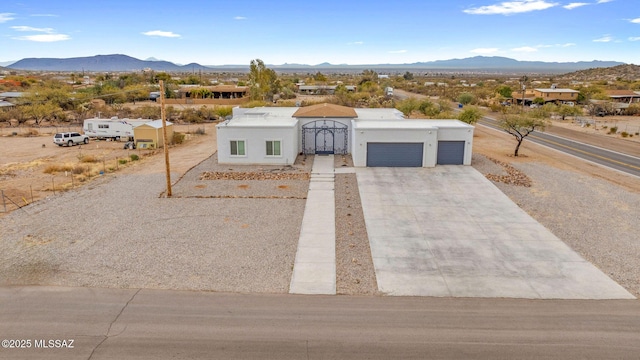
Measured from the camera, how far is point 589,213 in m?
20.6

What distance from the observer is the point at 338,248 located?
16672mm

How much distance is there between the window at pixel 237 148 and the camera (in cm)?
3062

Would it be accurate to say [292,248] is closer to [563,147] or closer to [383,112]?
[383,112]

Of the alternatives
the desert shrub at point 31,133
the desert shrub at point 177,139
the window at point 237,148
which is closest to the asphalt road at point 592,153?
the window at point 237,148

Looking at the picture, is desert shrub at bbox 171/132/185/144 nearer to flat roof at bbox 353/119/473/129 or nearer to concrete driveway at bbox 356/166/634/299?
flat roof at bbox 353/119/473/129

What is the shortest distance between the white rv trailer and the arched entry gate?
1895cm

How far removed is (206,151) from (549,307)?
29.7 meters

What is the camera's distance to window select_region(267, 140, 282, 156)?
100.0ft

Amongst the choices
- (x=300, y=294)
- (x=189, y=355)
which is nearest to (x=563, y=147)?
(x=300, y=294)

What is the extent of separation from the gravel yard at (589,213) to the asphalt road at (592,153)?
6.11m

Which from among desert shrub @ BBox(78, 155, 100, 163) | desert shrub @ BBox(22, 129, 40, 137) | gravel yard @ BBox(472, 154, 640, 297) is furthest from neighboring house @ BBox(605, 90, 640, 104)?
desert shrub @ BBox(22, 129, 40, 137)

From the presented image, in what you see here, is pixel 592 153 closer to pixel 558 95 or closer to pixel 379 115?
pixel 379 115

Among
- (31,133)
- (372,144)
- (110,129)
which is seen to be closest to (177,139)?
(110,129)

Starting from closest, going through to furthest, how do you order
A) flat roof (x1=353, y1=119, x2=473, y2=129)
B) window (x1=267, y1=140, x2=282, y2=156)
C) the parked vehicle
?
1. flat roof (x1=353, y1=119, x2=473, y2=129)
2. window (x1=267, y1=140, x2=282, y2=156)
3. the parked vehicle
